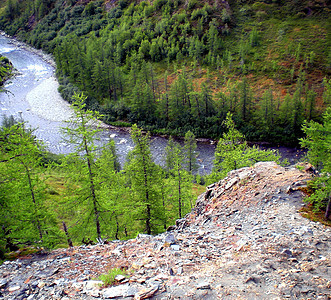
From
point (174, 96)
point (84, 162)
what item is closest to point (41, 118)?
point (174, 96)

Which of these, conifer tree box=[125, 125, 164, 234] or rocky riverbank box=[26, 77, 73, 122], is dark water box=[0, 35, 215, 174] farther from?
conifer tree box=[125, 125, 164, 234]

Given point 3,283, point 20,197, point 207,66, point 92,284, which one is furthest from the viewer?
point 207,66

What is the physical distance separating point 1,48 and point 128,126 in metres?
109

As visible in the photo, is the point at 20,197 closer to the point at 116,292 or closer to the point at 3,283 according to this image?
the point at 3,283

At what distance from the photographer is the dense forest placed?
1728 cm

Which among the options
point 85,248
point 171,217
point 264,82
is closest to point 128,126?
point 264,82

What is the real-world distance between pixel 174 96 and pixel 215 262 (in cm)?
5838

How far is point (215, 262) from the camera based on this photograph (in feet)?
39.4

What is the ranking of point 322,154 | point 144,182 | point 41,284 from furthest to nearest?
point 144,182
point 322,154
point 41,284

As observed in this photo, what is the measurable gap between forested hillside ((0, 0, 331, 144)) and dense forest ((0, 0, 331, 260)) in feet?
1.19

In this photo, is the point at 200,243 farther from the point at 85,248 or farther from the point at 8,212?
the point at 8,212

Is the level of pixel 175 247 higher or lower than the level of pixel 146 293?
lower

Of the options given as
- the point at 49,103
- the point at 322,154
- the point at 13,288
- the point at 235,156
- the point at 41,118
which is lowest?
the point at 41,118

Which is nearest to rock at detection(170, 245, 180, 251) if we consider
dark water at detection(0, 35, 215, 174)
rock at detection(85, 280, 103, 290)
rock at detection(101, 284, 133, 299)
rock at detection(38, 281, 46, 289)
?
rock at detection(101, 284, 133, 299)
